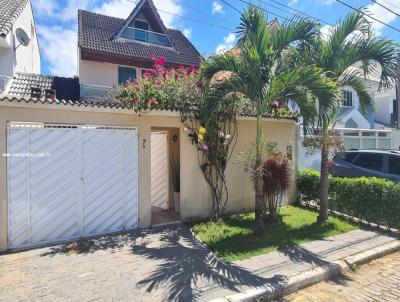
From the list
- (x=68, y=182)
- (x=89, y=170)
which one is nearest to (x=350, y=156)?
(x=89, y=170)

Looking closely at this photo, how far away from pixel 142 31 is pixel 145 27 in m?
0.56

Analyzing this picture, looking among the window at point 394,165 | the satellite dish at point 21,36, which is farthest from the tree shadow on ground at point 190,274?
the satellite dish at point 21,36

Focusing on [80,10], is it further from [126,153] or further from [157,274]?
[157,274]

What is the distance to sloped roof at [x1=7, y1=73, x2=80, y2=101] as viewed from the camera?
14.7 meters

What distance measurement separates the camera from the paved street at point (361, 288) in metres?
4.54

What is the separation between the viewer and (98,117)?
6.91 meters

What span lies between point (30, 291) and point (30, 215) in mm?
2147

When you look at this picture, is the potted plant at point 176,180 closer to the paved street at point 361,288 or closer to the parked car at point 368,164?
the parked car at point 368,164

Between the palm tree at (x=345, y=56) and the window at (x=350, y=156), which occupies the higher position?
the palm tree at (x=345, y=56)

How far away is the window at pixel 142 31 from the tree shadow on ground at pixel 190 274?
14.6 m

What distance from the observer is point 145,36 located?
18234 millimetres

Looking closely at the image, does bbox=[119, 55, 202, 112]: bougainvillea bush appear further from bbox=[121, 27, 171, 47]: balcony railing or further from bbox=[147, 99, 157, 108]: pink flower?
bbox=[121, 27, 171, 47]: balcony railing

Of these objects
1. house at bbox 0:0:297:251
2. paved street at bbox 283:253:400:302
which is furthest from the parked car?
paved street at bbox 283:253:400:302

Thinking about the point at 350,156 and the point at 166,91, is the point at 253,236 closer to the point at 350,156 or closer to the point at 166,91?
the point at 166,91
